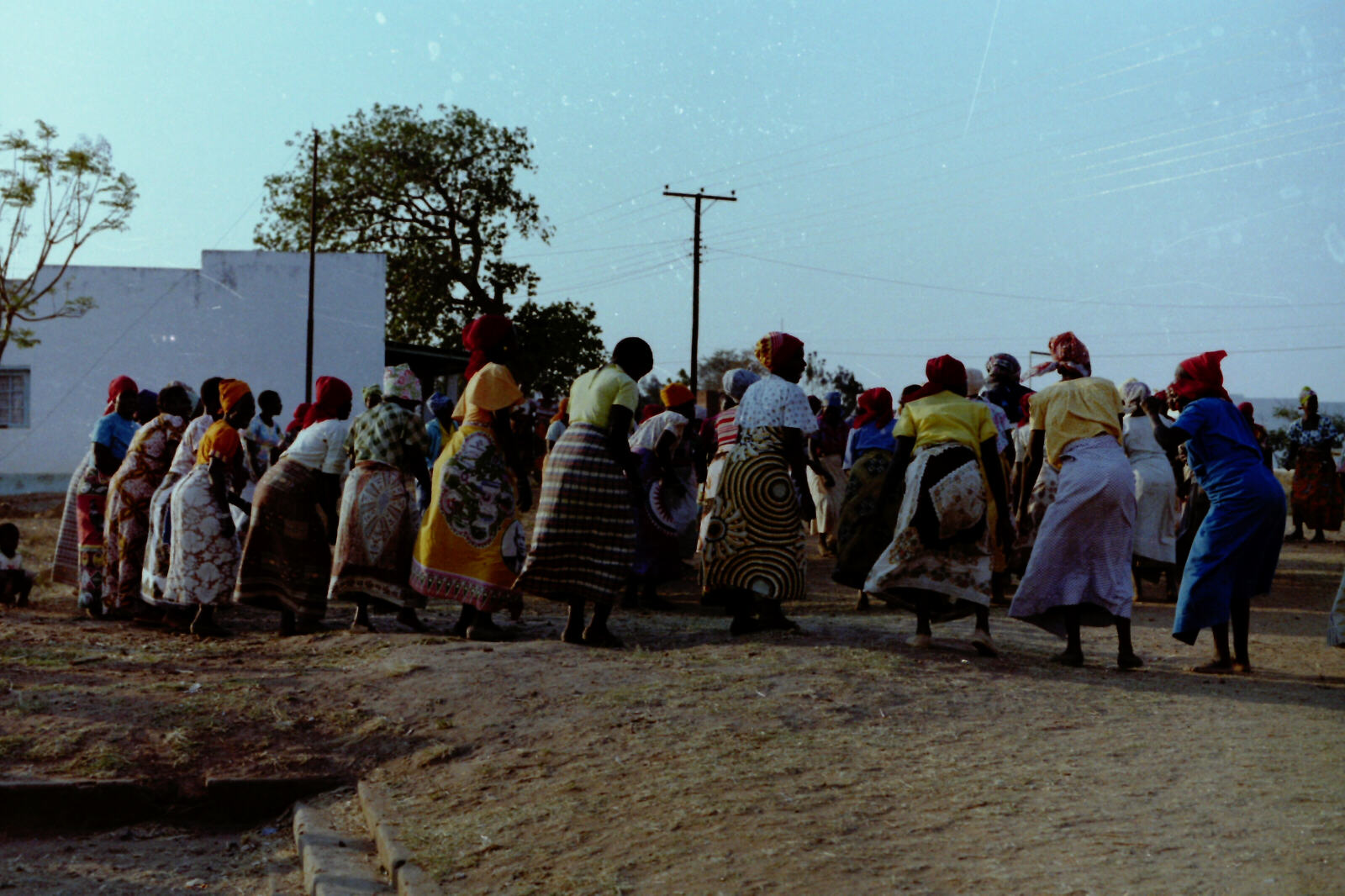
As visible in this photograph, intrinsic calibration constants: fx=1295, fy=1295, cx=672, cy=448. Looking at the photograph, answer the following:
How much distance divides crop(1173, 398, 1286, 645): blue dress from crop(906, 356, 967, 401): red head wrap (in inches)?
47.6

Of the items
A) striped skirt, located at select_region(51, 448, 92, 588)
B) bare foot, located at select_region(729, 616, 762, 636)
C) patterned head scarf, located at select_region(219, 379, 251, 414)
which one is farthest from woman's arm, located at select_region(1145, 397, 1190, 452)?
striped skirt, located at select_region(51, 448, 92, 588)

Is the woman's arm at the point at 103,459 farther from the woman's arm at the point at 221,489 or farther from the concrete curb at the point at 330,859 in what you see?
the concrete curb at the point at 330,859

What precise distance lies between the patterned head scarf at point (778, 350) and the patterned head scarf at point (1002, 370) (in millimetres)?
2543

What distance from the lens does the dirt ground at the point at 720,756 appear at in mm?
4051

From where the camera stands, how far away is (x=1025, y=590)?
7219 mm

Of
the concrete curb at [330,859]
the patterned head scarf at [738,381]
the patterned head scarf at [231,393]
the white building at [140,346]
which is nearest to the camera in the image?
the concrete curb at [330,859]

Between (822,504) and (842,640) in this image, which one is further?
(822,504)

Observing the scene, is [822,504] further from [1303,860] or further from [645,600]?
[1303,860]

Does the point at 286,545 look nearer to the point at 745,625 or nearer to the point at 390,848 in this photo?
the point at 745,625

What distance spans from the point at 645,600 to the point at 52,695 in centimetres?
475

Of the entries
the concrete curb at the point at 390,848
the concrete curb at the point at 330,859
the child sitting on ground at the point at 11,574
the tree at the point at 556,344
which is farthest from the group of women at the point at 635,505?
the tree at the point at 556,344

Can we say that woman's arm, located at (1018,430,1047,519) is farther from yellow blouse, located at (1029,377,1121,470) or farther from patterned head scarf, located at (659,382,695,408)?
patterned head scarf, located at (659,382,695,408)

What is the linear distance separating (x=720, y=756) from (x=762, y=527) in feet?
8.64

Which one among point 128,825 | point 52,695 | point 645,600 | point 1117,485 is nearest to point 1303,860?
point 1117,485
